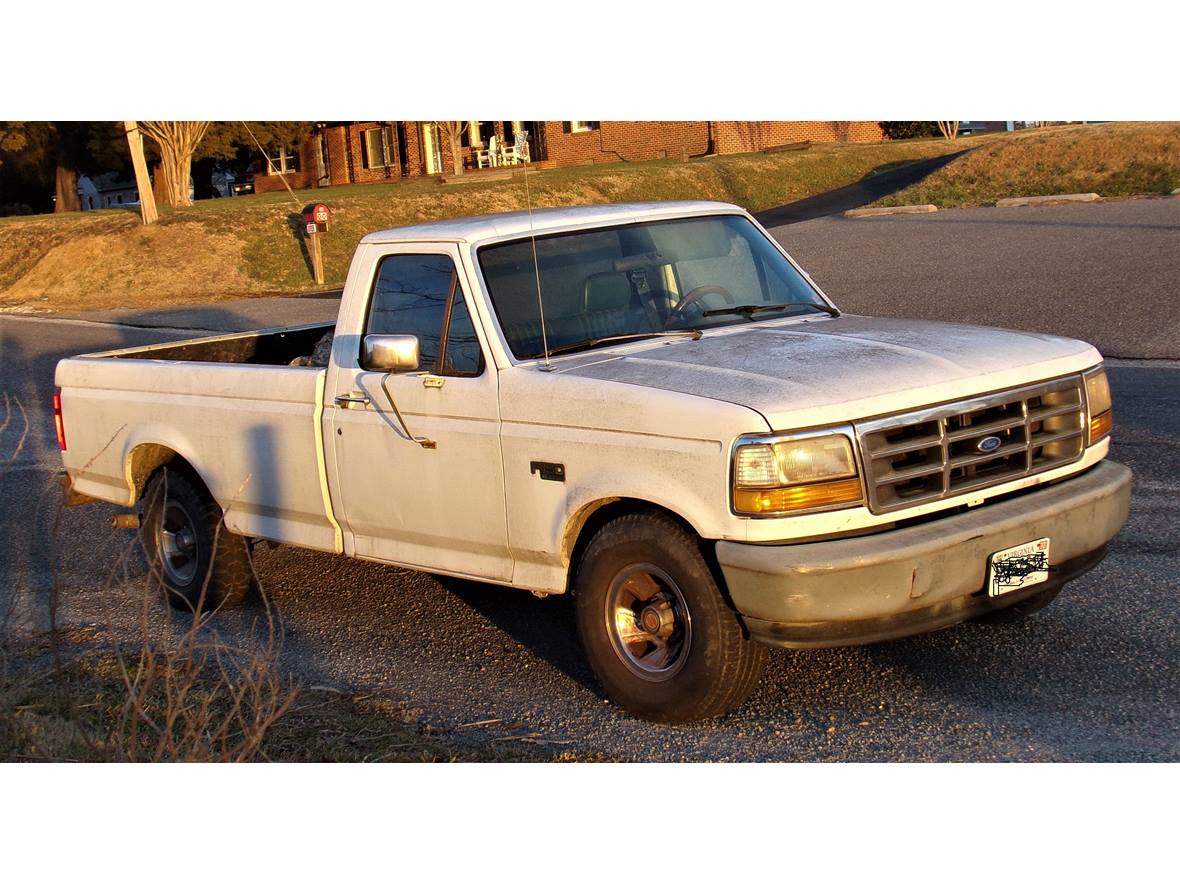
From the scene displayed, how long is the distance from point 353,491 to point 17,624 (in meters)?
2.14

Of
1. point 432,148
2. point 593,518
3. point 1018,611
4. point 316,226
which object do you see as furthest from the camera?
point 432,148

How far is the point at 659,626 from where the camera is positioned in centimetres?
513

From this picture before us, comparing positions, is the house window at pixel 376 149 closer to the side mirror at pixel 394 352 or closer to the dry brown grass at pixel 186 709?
the dry brown grass at pixel 186 709

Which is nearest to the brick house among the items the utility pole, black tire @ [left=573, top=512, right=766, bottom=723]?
the utility pole

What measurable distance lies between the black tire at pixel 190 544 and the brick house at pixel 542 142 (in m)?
31.3

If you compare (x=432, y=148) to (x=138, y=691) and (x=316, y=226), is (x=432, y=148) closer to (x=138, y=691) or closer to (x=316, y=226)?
(x=316, y=226)

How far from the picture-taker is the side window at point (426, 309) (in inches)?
234

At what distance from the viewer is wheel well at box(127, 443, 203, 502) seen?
750 centimetres

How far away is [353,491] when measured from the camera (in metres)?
6.35

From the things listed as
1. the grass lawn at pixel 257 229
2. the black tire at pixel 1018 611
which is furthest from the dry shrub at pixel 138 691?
the grass lawn at pixel 257 229

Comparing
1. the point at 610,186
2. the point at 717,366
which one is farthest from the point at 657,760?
the point at 610,186

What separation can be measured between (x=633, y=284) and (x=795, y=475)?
1710mm

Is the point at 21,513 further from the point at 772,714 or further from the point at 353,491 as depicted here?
the point at 772,714

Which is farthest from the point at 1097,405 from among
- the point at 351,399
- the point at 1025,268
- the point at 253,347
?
the point at 1025,268
